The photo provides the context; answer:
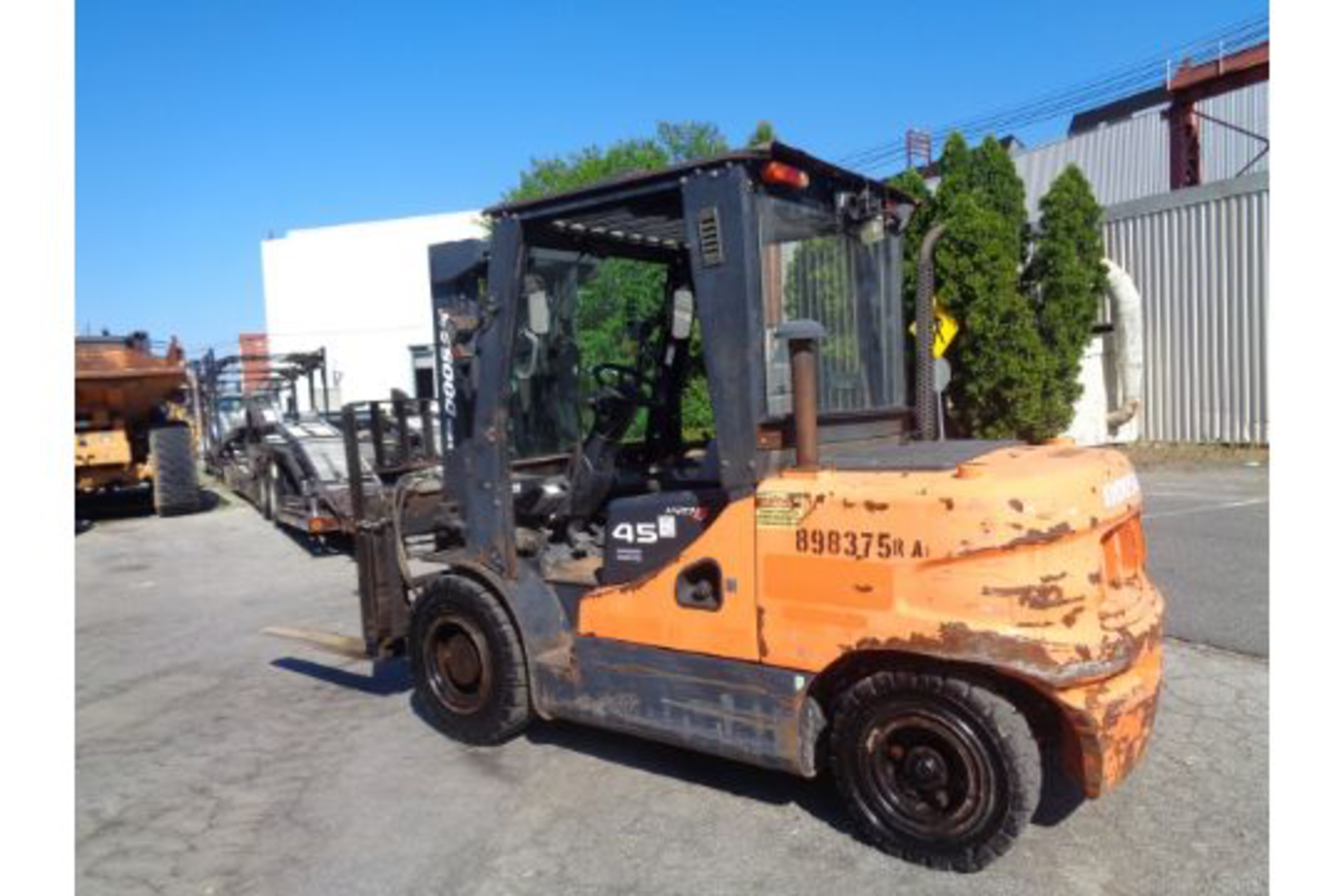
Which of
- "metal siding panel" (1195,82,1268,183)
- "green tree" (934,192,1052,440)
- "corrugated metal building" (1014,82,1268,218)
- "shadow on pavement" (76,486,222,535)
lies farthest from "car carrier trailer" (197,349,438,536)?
"metal siding panel" (1195,82,1268,183)

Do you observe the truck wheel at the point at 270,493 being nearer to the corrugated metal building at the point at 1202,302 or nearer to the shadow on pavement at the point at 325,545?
the shadow on pavement at the point at 325,545

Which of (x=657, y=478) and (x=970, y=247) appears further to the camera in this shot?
(x=970, y=247)

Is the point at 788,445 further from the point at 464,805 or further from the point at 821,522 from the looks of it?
the point at 464,805

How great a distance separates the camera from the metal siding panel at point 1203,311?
1354 centimetres

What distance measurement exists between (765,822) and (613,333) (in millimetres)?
2605

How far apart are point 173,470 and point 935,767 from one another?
1330 cm

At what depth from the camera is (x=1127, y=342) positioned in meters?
14.5

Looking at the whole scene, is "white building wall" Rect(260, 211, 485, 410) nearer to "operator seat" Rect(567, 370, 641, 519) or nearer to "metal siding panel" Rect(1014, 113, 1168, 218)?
"metal siding panel" Rect(1014, 113, 1168, 218)

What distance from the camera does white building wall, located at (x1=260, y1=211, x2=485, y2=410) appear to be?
28.2 meters

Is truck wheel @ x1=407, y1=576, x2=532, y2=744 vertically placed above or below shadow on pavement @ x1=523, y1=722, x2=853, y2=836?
above

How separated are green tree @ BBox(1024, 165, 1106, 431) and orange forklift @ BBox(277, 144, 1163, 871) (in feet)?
33.7

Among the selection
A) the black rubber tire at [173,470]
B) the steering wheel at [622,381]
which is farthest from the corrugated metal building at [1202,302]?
the black rubber tire at [173,470]

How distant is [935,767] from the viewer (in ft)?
10.4

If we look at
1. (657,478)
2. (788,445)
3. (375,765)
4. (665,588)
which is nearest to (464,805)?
(375,765)
